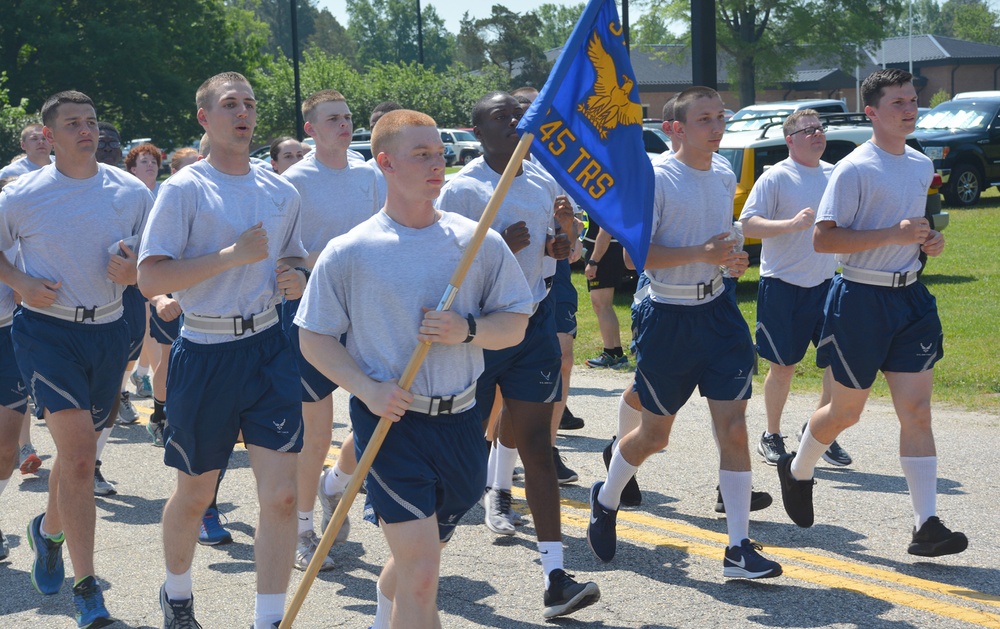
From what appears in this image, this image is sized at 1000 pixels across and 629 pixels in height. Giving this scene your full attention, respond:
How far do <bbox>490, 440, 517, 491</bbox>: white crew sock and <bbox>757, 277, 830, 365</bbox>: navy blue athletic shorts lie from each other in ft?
6.98

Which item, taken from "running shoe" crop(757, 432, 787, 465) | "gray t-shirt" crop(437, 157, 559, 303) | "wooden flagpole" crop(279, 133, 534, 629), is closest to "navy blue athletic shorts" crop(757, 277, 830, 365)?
"running shoe" crop(757, 432, 787, 465)


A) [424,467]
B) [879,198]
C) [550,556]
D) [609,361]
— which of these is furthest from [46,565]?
[609,361]

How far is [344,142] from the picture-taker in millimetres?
6570

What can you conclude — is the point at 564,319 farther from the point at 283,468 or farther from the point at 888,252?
the point at 283,468

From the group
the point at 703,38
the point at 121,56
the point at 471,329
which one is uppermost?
the point at 121,56

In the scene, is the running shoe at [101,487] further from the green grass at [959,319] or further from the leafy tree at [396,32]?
the leafy tree at [396,32]

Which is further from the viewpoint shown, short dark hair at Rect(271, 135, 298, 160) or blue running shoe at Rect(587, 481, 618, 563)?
short dark hair at Rect(271, 135, 298, 160)

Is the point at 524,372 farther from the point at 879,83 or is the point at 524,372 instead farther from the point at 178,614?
the point at 879,83

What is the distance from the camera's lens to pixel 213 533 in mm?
6602

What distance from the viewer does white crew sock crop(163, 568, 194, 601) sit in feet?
16.0

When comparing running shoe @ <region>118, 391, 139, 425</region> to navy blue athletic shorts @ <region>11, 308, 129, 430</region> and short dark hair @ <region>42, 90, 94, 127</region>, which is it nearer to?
navy blue athletic shorts @ <region>11, 308, 129, 430</region>

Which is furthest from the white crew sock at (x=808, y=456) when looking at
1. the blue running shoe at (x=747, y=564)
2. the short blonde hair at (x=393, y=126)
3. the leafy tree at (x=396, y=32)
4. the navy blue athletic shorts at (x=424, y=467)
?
the leafy tree at (x=396, y=32)

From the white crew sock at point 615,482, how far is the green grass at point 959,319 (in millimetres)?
4204

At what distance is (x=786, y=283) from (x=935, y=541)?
279cm
